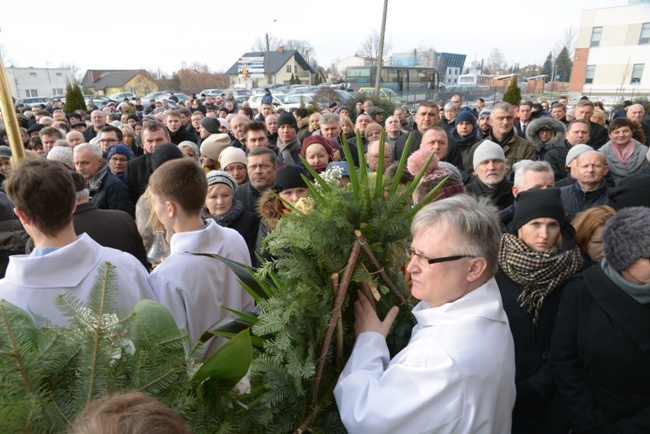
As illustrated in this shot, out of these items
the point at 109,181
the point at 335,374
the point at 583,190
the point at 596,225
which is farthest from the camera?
the point at 109,181

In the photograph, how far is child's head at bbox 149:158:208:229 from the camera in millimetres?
2350

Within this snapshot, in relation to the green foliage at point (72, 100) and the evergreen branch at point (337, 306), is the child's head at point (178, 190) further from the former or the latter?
the green foliage at point (72, 100)

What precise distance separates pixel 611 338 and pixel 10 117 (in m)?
3.03

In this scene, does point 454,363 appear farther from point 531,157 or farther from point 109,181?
point 531,157

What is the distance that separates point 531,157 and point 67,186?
5548 mm

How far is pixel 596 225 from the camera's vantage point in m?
2.75

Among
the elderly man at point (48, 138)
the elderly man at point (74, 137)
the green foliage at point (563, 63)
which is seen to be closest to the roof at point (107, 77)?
the green foliage at point (563, 63)

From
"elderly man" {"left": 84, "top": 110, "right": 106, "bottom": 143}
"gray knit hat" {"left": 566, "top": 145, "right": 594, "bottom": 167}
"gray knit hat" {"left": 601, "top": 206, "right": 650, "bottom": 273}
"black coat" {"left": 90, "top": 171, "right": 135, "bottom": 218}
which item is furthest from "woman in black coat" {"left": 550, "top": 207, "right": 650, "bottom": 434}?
"elderly man" {"left": 84, "top": 110, "right": 106, "bottom": 143}

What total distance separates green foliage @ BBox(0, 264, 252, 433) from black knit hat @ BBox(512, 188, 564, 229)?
1924mm

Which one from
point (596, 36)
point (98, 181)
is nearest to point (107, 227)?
point (98, 181)

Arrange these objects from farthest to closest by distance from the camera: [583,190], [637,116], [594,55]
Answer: [594,55], [637,116], [583,190]

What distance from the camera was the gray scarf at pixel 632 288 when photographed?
1947 millimetres

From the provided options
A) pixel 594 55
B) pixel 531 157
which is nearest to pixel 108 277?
pixel 531 157

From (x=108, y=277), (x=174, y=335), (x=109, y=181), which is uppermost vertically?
(x=108, y=277)
